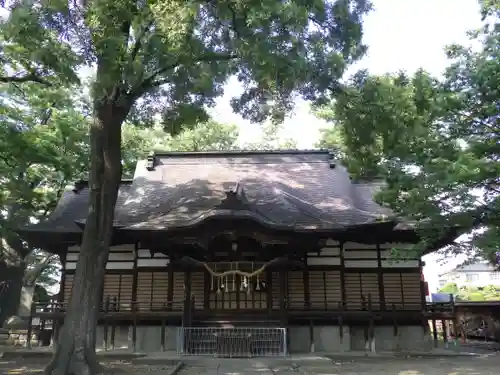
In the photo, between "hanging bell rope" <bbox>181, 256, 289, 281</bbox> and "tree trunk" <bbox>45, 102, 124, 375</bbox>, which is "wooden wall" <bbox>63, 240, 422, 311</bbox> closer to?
"hanging bell rope" <bbox>181, 256, 289, 281</bbox>

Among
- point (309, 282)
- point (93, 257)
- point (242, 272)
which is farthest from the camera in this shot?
point (309, 282)

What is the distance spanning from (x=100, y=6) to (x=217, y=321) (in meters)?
9.14

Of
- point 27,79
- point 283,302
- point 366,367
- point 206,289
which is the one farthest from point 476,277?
point 27,79

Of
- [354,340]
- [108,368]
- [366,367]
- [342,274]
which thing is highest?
[342,274]

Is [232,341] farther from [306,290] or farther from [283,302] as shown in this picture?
[306,290]

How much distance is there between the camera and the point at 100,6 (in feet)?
25.8

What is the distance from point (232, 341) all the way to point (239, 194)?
4.28 m

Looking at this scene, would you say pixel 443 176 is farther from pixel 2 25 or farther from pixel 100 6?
pixel 2 25

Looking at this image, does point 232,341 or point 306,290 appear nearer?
point 232,341

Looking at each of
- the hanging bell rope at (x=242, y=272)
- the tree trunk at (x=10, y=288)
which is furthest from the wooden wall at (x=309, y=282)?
the tree trunk at (x=10, y=288)

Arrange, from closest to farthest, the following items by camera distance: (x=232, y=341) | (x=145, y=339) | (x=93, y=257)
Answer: (x=93, y=257)
(x=232, y=341)
(x=145, y=339)

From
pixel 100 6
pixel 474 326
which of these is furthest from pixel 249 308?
pixel 474 326

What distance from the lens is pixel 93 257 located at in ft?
29.8

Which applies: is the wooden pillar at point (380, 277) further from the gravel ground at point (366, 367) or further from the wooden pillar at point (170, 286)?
the wooden pillar at point (170, 286)
